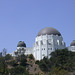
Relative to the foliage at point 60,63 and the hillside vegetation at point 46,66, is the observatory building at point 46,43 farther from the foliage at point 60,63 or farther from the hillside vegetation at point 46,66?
the foliage at point 60,63

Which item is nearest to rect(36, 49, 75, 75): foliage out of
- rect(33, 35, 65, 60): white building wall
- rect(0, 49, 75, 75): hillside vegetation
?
rect(0, 49, 75, 75): hillside vegetation

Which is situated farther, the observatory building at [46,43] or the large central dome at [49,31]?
the large central dome at [49,31]

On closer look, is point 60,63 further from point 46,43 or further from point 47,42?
point 47,42

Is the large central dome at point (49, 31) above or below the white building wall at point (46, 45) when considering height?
above

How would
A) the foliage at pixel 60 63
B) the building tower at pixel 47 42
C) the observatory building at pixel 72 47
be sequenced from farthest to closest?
the observatory building at pixel 72 47, the building tower at pixel 47 42, the foliage at pixel 60 63

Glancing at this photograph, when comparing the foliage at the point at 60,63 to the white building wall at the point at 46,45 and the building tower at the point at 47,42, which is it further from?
the building tower at the point at 47,42

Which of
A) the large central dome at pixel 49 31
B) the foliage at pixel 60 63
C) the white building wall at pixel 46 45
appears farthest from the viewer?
the large central dome at pixel 49 31

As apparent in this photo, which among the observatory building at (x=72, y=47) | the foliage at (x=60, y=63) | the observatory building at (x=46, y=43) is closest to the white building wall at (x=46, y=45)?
the observatory building at (x=46, y=43)

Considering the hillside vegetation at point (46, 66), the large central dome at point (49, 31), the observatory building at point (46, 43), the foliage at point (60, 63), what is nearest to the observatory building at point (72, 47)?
the observatory building at point (46, 43)

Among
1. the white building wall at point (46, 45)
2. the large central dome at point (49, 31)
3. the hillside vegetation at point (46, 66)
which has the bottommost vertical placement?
the hillside vegetation at point (46, 66)

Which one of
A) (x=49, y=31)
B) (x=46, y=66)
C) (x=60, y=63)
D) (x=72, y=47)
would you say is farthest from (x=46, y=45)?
(x=60, y=63)

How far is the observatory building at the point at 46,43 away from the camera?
69938 mm

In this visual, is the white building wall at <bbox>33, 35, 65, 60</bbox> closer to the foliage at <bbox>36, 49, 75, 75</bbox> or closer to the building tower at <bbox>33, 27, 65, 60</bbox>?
the building tower at <bbox>33, 27, 65, 60</bbox>

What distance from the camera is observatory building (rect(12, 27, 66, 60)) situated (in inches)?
2753
